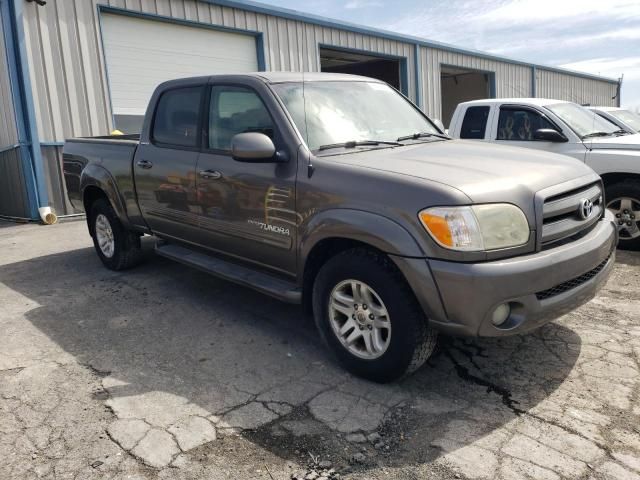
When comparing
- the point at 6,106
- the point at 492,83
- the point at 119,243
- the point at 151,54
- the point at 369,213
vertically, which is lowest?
the point at 119,243

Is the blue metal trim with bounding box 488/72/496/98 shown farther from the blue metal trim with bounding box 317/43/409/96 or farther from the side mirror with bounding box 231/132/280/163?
the side mirror with bounding box 231/132/280/163

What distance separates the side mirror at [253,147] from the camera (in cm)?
347

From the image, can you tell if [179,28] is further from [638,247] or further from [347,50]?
[638,247]

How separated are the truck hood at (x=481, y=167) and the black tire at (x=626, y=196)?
2.81 metres

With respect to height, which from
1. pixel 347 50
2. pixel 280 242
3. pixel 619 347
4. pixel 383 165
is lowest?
pixel 619 347

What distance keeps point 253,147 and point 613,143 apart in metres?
4.84

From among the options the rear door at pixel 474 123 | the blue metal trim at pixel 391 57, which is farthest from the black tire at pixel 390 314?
the blue metal trim at pixel 391 57

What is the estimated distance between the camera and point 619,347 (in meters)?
3.66

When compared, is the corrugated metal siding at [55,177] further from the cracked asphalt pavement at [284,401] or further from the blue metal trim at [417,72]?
the blue metal trim at [417,72]

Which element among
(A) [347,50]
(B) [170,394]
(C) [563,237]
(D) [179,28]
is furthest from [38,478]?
(A) [347,50]

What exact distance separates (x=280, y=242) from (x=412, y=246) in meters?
1.10

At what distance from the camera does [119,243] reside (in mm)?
5660

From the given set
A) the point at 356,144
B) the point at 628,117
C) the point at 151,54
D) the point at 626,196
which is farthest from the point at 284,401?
the point at 151,54

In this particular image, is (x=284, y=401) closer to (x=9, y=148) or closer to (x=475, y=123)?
(x=475, y=123)
